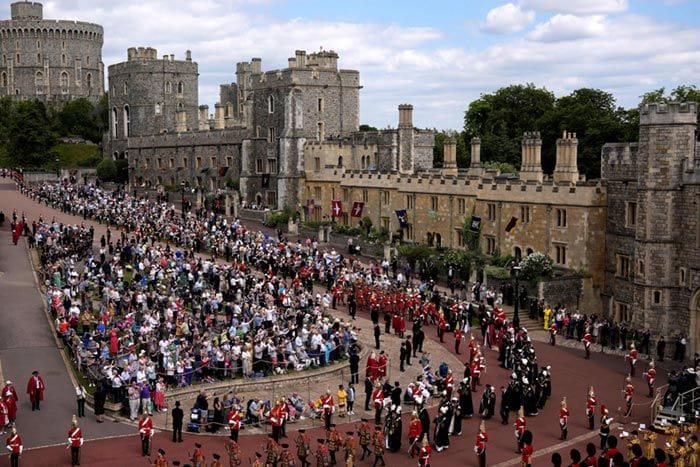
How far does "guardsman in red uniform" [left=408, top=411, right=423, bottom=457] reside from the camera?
994 inches

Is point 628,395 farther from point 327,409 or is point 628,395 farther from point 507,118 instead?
point 507,118

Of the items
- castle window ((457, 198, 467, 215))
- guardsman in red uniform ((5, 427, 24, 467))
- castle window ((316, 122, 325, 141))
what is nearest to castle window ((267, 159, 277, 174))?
castle window ((316, 122, 325, 141))

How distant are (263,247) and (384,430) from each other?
91.6 ft

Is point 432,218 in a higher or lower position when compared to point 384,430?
higher

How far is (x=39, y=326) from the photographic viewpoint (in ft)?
121

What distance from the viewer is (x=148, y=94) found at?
101938mm

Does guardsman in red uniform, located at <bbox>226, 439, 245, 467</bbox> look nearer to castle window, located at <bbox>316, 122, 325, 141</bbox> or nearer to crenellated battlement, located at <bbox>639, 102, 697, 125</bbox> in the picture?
crenellated battlement, located at <bbox>639, 102, 697, 125</bbox>

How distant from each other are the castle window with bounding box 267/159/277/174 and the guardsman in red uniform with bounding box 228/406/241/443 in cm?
5299

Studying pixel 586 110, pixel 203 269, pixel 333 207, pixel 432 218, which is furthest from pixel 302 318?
pixel 586 110

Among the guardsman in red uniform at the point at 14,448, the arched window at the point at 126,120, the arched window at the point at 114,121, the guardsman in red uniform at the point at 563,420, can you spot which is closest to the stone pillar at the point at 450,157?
the guardsman in red uniform at the point at 563,420

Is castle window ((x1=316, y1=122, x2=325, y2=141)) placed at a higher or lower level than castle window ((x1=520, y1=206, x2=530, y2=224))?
higher

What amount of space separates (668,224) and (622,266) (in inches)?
206

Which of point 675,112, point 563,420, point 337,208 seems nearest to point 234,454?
point 563,420

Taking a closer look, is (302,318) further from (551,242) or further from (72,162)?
(72,162)
